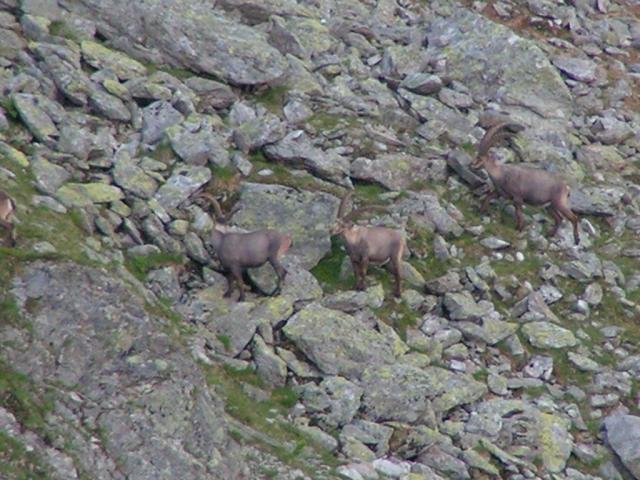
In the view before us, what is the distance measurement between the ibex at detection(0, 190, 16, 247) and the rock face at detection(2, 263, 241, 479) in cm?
154

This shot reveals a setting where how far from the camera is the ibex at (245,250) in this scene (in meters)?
17.4

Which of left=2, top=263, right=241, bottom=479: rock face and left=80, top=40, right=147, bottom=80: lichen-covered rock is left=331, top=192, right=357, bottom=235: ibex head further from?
left=2, top=263, right=241, bottom=479: rock face

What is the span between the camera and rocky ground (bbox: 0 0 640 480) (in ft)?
43.6

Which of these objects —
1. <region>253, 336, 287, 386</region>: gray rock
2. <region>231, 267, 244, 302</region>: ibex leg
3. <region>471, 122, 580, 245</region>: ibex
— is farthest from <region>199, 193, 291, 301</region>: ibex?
<region>471, 122, 580, 245</region>: ibex

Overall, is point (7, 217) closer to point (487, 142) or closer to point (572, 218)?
point (487, 142)

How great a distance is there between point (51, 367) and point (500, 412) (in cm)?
679

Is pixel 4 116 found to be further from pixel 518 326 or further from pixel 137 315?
pixel 518 326

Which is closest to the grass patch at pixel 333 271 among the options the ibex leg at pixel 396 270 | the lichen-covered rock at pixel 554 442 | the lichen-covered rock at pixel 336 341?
the ibex leg at pixel 396 270

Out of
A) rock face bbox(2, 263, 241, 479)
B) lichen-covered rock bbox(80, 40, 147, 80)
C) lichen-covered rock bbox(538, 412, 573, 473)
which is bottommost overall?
lichen-covered rock bbox(538, 412, 573, 473)

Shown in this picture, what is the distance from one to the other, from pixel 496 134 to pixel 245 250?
720cm

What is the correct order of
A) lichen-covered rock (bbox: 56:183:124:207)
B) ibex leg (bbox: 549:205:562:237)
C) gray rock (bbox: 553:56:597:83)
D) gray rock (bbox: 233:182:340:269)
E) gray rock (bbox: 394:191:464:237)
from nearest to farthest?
1. lichen-covered rock (bbox: 56:183:124:207)
2. gray rock (bbox: 233:182:340:269)
3. gray rock (bbox: 394:191:464:237)
4. ibex leg (bbox: 549:205:562:237)
5. gray rock (bbox: 553:56:597:83)

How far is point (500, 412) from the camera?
16.4m

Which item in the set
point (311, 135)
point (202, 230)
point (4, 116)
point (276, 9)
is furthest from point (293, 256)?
point (276, 9)

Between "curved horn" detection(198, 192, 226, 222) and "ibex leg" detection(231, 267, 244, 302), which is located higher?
"curved horn" detection(198, 192, 226, 222)
